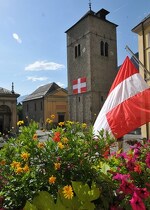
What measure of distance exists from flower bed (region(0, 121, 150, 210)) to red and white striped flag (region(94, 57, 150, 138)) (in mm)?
1699

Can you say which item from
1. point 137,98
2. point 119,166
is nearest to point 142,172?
point 119,166

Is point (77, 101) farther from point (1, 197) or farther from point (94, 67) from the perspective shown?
point (1, 197)

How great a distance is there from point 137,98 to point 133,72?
2.24 ft

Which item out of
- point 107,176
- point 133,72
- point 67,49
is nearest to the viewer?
point 107,176

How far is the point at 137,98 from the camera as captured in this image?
464 centimetres

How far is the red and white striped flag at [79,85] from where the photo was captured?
115 feet

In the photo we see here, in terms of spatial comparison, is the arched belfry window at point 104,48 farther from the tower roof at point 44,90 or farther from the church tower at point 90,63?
the tower roof at point 44,90

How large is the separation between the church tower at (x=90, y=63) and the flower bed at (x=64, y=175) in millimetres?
30341

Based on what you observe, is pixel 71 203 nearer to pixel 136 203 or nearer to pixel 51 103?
pixel 136 203

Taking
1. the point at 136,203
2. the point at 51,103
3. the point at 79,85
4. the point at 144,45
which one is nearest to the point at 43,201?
the point at 136,203

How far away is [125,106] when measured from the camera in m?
4.55

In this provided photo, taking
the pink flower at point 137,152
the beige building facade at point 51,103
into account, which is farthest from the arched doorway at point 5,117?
the pink flower at point 137,152

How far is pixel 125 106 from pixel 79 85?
31.6 m

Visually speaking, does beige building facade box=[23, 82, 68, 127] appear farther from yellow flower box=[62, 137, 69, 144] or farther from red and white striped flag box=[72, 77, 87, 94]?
yellow flower box=[62, 137, 69, 144]
